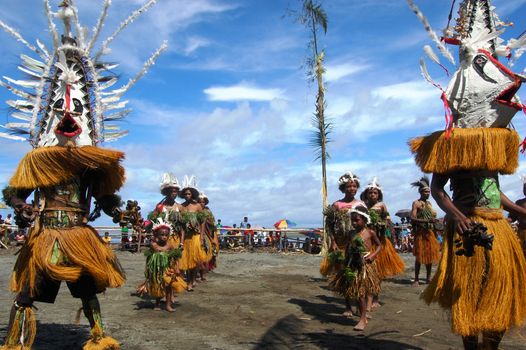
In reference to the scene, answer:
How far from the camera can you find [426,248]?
381 inches

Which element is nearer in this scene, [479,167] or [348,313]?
[479,167]

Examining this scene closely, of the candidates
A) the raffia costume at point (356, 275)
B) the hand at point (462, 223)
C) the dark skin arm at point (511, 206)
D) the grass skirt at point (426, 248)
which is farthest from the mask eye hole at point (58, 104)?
the grass skirt at point (426, 248)

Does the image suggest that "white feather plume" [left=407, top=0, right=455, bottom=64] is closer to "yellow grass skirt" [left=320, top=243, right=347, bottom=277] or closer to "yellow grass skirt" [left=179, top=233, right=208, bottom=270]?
"yellow grass skirt" [left=320, top=243, right=347, bottom=277]

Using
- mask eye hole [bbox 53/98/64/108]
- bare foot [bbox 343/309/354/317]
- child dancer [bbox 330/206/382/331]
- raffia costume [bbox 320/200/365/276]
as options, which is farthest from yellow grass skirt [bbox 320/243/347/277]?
mask eye hole [bbox 53/98/64/108]

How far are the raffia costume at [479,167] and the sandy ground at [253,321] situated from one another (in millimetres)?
646

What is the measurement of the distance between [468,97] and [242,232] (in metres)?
15.8

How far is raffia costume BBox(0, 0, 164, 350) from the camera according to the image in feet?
13.9

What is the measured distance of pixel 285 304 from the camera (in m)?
7.60

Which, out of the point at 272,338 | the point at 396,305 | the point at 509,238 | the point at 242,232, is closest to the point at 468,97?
the point at 509,238

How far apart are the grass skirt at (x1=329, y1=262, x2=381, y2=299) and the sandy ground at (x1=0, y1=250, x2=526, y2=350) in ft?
1.24

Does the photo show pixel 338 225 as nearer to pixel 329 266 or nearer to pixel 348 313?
pixel 329 266

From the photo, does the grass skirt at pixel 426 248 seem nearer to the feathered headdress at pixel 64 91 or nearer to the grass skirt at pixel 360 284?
the grass skirt at pixel 360 284

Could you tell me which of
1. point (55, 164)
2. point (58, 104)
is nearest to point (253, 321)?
point (55, 164)

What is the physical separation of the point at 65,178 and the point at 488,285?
3.35 meters
